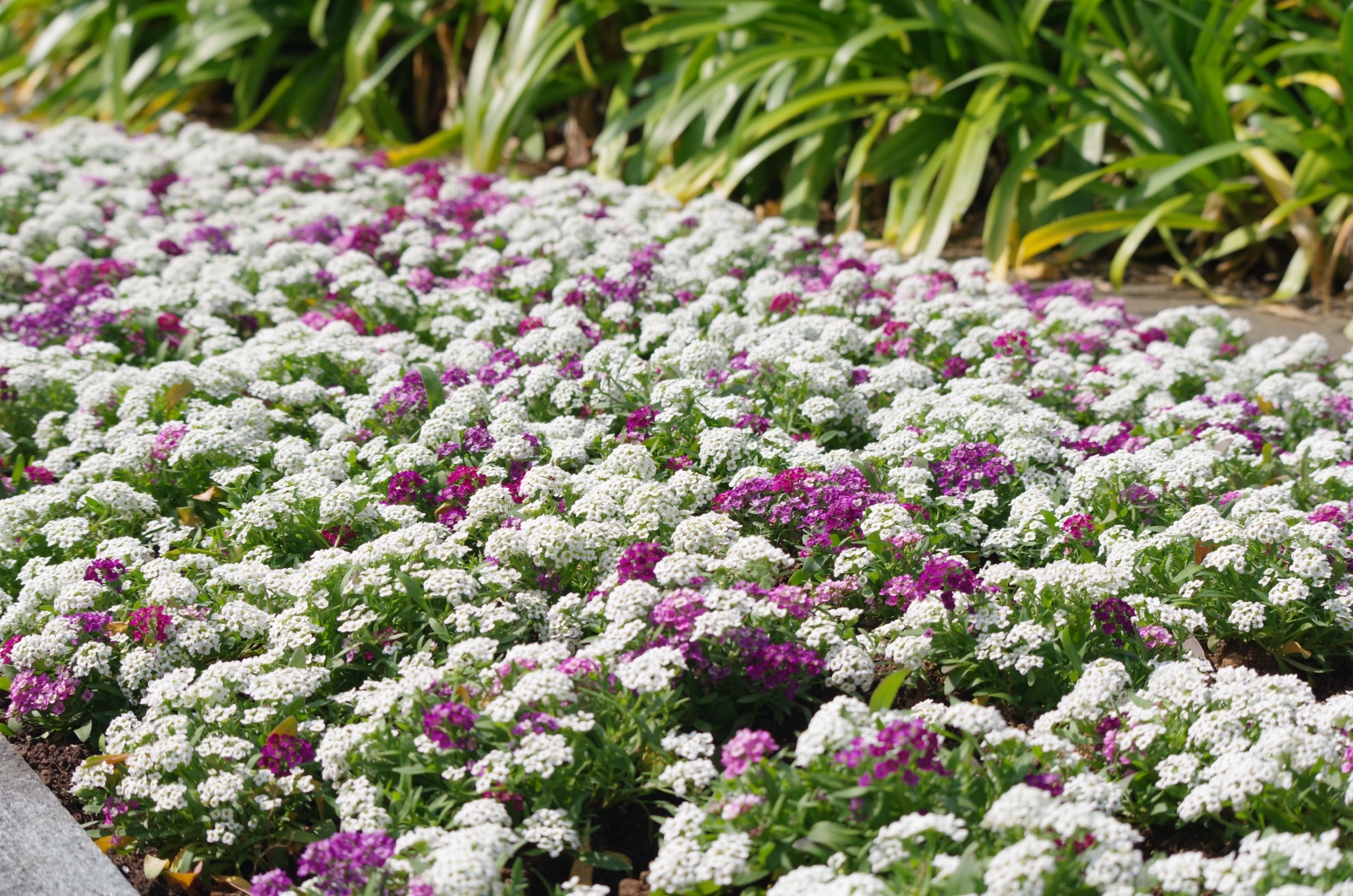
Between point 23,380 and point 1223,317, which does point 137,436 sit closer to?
point 23,380

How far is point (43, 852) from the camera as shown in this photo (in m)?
2.77

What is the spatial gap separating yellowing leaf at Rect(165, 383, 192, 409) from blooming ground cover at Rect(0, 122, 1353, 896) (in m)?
0.07

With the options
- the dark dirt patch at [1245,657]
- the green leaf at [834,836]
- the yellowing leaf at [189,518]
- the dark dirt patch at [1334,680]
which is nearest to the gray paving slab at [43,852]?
the yellowing leaf at [189,518]

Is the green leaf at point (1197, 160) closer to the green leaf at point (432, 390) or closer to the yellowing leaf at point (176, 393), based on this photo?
the green leaf at point (432, 390)

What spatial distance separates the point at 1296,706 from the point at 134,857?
274 centimetres

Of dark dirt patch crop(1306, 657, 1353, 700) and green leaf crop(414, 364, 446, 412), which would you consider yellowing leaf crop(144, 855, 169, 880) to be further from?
dark dirt patch crop(1306, 657, 1353, 700)

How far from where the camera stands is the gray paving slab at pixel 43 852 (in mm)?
2658

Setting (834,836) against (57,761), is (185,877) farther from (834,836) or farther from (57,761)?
(834,836)

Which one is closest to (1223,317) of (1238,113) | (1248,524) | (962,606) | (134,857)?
(1238,113)

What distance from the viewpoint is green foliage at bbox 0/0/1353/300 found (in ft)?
20.0

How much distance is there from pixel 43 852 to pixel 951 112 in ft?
18.7

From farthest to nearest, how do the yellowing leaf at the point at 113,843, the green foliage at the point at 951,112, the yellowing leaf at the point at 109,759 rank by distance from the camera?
the green foliage at the point at 951,112 < the yellowing leaf at the point at 109,759 < the yellowing leaf at the point at 113,843

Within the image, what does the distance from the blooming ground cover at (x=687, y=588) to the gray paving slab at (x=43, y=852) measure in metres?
0.11

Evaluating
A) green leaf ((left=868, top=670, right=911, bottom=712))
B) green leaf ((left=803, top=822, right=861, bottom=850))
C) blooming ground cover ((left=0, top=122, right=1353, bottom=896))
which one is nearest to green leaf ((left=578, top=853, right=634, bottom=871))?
blooming ground cover ((left=0, top=122, right=1353, bottom=896))
